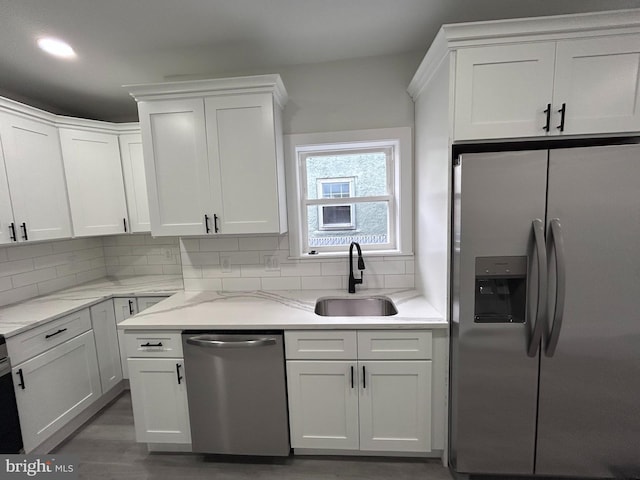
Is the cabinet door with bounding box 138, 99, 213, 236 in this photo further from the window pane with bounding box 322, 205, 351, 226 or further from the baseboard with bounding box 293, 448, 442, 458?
the baseboard with bounding box 293, 448, 442, 458

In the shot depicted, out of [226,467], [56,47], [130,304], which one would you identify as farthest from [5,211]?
[226,467]

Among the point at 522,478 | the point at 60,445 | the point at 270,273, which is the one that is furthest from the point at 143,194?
the point at 522,478

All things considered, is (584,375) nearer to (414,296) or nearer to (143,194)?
(414,296)

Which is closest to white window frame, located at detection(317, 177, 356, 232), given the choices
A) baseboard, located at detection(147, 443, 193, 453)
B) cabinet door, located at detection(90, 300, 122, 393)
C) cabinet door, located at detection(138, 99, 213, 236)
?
cabinet door, located at detection(138, 99, 213, 236)

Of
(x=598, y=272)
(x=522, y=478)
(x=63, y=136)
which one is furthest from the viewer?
(x=63, y=136)

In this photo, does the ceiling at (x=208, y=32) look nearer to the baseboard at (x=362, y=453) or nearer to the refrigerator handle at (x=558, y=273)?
the refrigerator handle at (x=558, y=273)

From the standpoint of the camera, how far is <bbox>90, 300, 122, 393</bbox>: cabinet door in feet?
7.20

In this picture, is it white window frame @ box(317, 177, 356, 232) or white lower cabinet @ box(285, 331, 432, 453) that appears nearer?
white lower cabinet @ box(285, 331, 432, 453)

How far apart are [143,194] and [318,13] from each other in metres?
2.12

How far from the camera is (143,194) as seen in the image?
257cm

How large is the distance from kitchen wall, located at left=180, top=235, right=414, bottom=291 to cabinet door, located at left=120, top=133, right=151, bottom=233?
2.07 ft

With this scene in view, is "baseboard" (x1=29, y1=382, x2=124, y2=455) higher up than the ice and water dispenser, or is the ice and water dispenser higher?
the ice and water dispenser

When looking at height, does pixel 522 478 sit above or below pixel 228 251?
below

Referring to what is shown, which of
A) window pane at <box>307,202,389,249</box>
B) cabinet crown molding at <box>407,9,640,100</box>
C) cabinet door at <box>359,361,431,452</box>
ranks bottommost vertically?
cabinet door at <box>359,361,431,452</box>
